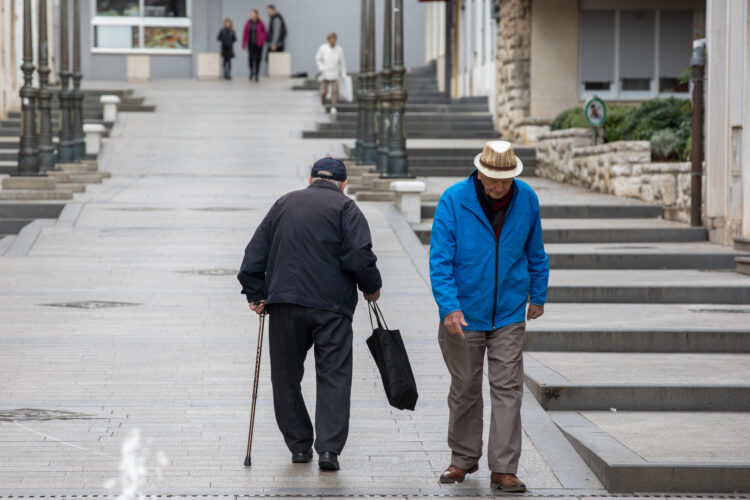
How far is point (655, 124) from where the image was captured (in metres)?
22.8

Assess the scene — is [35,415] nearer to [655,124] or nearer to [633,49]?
[655,124]

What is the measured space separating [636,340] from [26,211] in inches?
448

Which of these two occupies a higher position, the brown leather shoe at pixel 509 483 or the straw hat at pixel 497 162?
the straw hat at pixel 497 162

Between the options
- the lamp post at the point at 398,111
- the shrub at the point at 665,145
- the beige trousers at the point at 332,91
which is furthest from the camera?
the beige trousers at the point at 332,91

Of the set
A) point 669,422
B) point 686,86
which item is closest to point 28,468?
point 669,422

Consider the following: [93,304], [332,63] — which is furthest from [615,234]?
[332,63]

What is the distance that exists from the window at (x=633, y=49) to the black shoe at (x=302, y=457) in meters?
23.1

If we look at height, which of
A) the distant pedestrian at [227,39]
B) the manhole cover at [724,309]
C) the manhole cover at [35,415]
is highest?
the distant pedestrian at [227,39]

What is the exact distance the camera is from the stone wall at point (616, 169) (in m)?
19.6

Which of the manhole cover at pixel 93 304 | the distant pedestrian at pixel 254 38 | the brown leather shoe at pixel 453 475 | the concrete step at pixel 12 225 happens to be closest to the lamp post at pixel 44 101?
the concrete step at pixel 12 225

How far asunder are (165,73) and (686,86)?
2601cm

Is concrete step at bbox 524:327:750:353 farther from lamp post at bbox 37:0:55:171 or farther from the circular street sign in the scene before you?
lamp post at bbox 37:0:55:171

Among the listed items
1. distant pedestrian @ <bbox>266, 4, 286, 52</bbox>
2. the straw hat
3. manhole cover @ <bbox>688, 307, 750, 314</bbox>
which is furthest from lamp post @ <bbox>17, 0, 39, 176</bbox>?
distant pedestrian @ <bbox>266, 4, 286, 52</bbox>

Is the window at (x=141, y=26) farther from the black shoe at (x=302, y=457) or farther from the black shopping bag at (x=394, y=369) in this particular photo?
the black shopping bag at (x=394, y=369)
